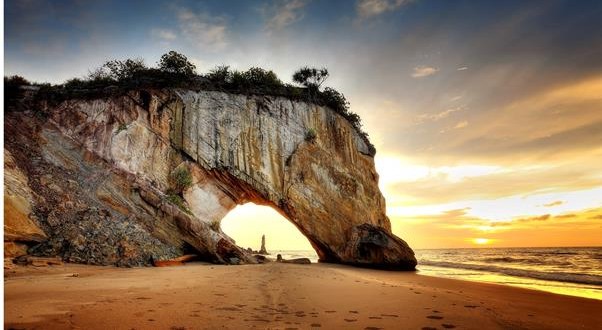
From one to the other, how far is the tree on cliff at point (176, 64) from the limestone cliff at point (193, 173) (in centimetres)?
189

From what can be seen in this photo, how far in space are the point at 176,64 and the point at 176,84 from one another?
1.64 m

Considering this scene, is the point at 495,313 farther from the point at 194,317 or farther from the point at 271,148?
the point at 271,148

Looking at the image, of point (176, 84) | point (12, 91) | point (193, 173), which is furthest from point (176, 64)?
point (12, 91)

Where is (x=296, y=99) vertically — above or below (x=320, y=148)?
above

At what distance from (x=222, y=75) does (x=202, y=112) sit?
3.43m

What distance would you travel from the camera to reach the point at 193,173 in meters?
18.2

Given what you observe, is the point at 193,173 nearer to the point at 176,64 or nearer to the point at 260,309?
the point at 176,64

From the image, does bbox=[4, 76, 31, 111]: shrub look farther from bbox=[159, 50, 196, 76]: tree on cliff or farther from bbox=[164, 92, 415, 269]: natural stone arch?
bbox=[164, 92, 415, 269]: natural stone arch

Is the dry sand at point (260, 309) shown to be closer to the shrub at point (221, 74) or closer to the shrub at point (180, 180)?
the shrub at point (180, 180)

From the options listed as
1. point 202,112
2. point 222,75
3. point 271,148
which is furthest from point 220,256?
point 222,75

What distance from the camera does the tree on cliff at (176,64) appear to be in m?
20.1

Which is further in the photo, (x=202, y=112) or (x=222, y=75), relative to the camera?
(x=222, y=75)

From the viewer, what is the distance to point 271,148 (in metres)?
20.5

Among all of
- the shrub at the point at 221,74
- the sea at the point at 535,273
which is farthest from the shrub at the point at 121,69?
the sea at the point at 535,273
